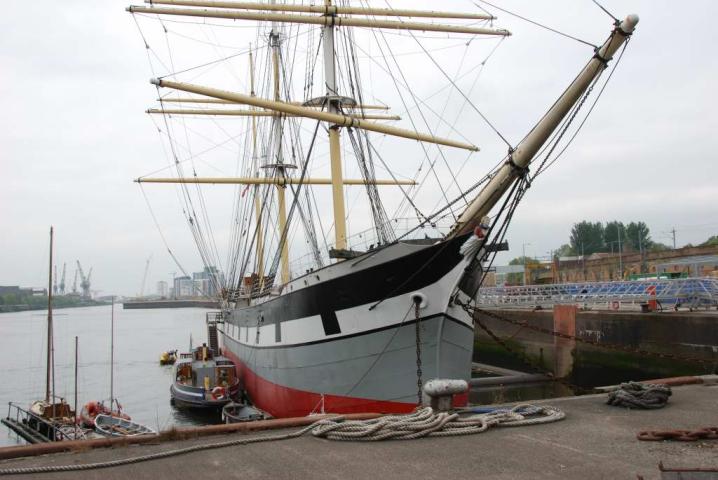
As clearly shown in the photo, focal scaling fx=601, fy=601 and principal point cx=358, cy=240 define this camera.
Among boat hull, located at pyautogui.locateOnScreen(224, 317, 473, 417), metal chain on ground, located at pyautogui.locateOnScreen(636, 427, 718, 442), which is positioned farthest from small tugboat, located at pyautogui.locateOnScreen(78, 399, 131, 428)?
metal chain on ground, located at pyautogui.locateOnScreen(636, 427, 718, 442)

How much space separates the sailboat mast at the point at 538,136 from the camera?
9484 millimetres

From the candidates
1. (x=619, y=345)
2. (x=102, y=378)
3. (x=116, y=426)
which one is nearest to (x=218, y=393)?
(x=116, y=426)

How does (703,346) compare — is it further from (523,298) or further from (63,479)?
(63,479)

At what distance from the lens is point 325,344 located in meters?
12.6

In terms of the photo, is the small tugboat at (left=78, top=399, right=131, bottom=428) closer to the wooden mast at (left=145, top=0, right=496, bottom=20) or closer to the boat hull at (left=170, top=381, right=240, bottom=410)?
the boat hull at (left=170, top=381, right=240, bottom=410)

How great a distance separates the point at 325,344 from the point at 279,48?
1794 centimetres

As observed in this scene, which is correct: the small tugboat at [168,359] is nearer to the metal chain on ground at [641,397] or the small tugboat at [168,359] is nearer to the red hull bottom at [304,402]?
the red hull bottom at [304,402]

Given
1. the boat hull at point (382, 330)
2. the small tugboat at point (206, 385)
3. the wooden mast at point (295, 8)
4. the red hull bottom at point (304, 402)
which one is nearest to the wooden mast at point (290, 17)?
the wooden mast at point (295, 8)

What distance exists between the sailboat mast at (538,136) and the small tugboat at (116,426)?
31.7ft

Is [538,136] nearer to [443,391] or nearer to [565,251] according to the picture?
[443,391]

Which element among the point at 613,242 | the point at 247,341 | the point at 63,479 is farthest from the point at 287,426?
the point at 613,242

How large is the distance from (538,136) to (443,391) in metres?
5.45

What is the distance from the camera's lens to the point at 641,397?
7.32 metres

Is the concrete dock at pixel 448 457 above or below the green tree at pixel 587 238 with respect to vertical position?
below
